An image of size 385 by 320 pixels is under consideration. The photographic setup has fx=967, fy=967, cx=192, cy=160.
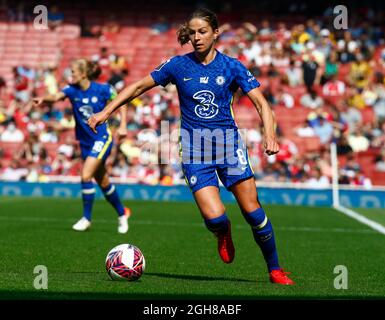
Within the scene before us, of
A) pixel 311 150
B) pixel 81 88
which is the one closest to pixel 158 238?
pixel 81 88

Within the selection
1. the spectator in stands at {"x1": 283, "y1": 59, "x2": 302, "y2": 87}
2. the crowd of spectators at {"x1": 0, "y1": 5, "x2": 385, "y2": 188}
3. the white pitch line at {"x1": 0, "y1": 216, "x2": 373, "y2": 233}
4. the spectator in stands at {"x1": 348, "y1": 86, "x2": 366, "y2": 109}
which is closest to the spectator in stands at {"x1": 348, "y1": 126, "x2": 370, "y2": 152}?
the crowd of spectators at {"x1": 0, "y1": 5, "x2": 385, "y2": 188}

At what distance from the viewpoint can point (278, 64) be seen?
30.4 meters

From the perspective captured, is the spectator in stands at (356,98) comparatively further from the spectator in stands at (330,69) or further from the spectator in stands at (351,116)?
the spectator in stands at (330,69)

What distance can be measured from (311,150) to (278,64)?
14.0 ft

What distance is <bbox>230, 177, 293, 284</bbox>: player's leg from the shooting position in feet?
29.3

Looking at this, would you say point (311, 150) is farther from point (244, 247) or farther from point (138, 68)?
point (244, 247)

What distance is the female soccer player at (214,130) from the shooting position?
351 inches

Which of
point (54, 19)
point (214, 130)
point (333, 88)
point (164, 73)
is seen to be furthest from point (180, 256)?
point (54, 19)

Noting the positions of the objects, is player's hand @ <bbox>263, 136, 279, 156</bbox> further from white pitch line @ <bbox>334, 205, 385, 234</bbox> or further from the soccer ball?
white pitch line @ <bbox>334, 205, 385, 234</bbox>

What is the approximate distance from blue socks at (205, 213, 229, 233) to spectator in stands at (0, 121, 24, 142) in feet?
67.6

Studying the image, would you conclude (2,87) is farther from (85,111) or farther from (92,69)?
(92,69)

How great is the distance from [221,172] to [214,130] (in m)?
0.40

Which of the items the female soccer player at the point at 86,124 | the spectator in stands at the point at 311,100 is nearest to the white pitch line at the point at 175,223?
the female soccer player at the point at 86,124

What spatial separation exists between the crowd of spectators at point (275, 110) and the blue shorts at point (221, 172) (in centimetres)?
1578
